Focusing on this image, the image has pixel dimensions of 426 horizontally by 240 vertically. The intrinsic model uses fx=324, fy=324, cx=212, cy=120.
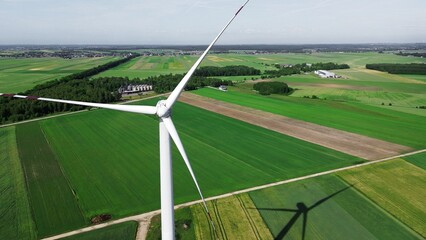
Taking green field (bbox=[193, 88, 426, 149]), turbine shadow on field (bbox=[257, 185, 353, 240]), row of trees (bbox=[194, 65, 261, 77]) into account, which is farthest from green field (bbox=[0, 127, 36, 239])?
row of trees (bbox=[194, 65, 261, 77])

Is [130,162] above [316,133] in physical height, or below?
below

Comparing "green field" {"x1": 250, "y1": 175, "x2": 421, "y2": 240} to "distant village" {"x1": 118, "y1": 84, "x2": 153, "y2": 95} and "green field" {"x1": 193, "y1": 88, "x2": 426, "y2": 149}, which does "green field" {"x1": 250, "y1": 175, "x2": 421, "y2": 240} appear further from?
"distant village" {"x1": 118, "y1": 84, "x2": 153, "y2": 95}

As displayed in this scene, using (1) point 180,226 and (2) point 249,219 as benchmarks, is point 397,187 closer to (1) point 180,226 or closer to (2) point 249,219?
(2) point 249,219

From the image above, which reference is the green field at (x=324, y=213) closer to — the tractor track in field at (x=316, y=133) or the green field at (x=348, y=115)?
the tractor track in field at (x=316, y=133)

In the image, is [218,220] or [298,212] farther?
[298,212]

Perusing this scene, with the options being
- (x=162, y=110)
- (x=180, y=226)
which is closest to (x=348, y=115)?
(x=180, y=226)

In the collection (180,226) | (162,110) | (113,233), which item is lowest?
(113,233)

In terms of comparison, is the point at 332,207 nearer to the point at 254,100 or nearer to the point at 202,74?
the point at 254,100
